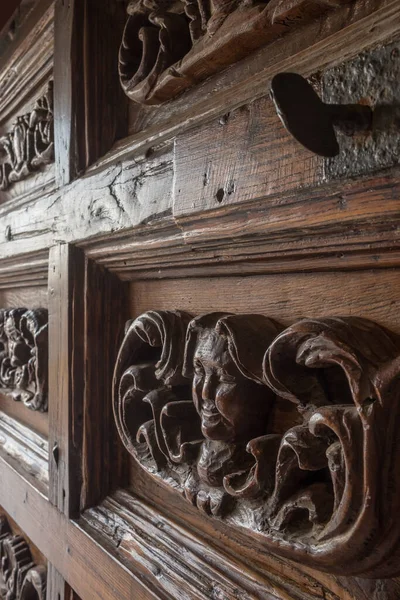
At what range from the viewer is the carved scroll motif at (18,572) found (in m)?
0.92

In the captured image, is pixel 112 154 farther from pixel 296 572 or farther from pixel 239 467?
pixel 296 572

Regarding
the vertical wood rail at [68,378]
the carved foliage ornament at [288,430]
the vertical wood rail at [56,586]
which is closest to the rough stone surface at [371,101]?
the carved foliage ornament at [288,430]

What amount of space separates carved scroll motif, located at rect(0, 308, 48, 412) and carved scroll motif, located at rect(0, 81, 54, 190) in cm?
27

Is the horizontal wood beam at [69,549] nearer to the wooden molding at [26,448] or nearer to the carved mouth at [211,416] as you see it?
the wooden molding at [26,448]

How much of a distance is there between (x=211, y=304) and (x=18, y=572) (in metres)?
0.74

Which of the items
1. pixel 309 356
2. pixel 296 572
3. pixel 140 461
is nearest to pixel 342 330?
pixel 309 356

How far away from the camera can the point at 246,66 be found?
52cm

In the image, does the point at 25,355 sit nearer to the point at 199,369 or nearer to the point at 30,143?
the point at 30,143

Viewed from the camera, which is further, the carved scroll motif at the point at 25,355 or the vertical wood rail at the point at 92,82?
the carved scroll motif at the point at 25,355

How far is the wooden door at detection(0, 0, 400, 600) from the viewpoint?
381 millimetres

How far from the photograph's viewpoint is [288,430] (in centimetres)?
44

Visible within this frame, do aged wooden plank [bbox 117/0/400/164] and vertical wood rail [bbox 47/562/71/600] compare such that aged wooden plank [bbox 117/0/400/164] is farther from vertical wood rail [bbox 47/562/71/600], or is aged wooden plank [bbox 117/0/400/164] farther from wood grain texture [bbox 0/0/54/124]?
vertical wood rail [bbox 47/562/71/600]

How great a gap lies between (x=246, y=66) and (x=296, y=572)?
50cm

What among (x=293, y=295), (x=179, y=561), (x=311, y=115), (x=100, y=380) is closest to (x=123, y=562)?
(x=179, y=561)
